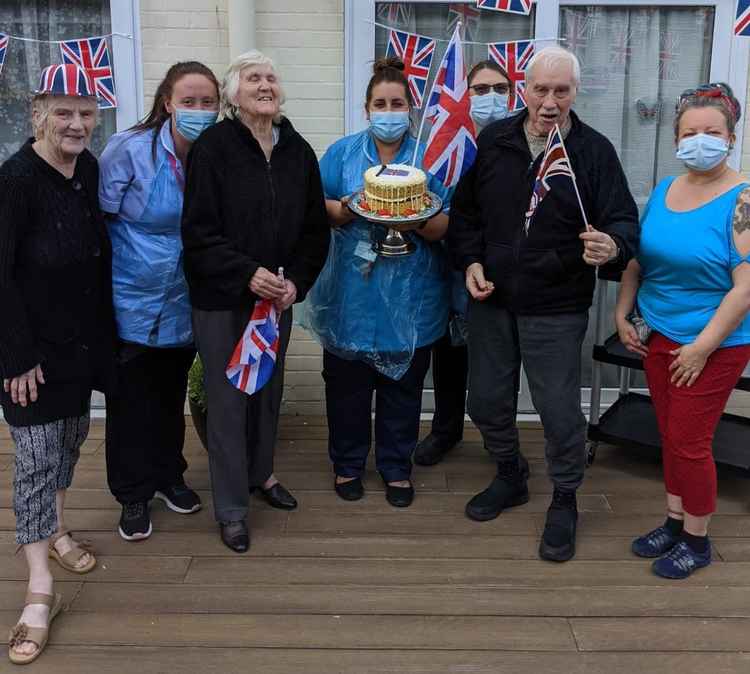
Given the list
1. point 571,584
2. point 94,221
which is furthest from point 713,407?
point 94,221

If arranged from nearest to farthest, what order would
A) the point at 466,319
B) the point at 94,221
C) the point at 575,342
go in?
the point at 94,221 → the point at 575,342 → the point at 466,319

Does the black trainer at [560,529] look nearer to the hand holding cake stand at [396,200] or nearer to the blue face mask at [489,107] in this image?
the hand holding cake stand at [396,200]

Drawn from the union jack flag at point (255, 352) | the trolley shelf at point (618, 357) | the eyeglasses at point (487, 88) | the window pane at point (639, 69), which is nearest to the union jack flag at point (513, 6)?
the window pane at point (639, 69)

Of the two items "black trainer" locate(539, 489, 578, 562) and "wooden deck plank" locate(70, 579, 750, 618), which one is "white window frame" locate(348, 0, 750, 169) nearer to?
"black trainer" locate(539, 489, 578, 562)

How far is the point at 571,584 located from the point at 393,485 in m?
0.86

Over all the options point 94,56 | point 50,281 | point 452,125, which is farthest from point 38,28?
point 452,125

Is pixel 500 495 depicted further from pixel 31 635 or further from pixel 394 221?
pixel 31 635

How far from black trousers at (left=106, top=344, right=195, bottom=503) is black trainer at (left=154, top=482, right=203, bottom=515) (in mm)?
116

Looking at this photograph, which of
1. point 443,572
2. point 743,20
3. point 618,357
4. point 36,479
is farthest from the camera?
point 743,20

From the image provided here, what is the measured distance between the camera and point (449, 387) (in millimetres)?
3750

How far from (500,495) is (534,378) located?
58 cm

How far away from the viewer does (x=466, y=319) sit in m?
3.32

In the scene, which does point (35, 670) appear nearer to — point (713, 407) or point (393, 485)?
point (393, 485)

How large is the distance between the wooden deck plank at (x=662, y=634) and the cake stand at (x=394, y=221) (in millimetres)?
1376
